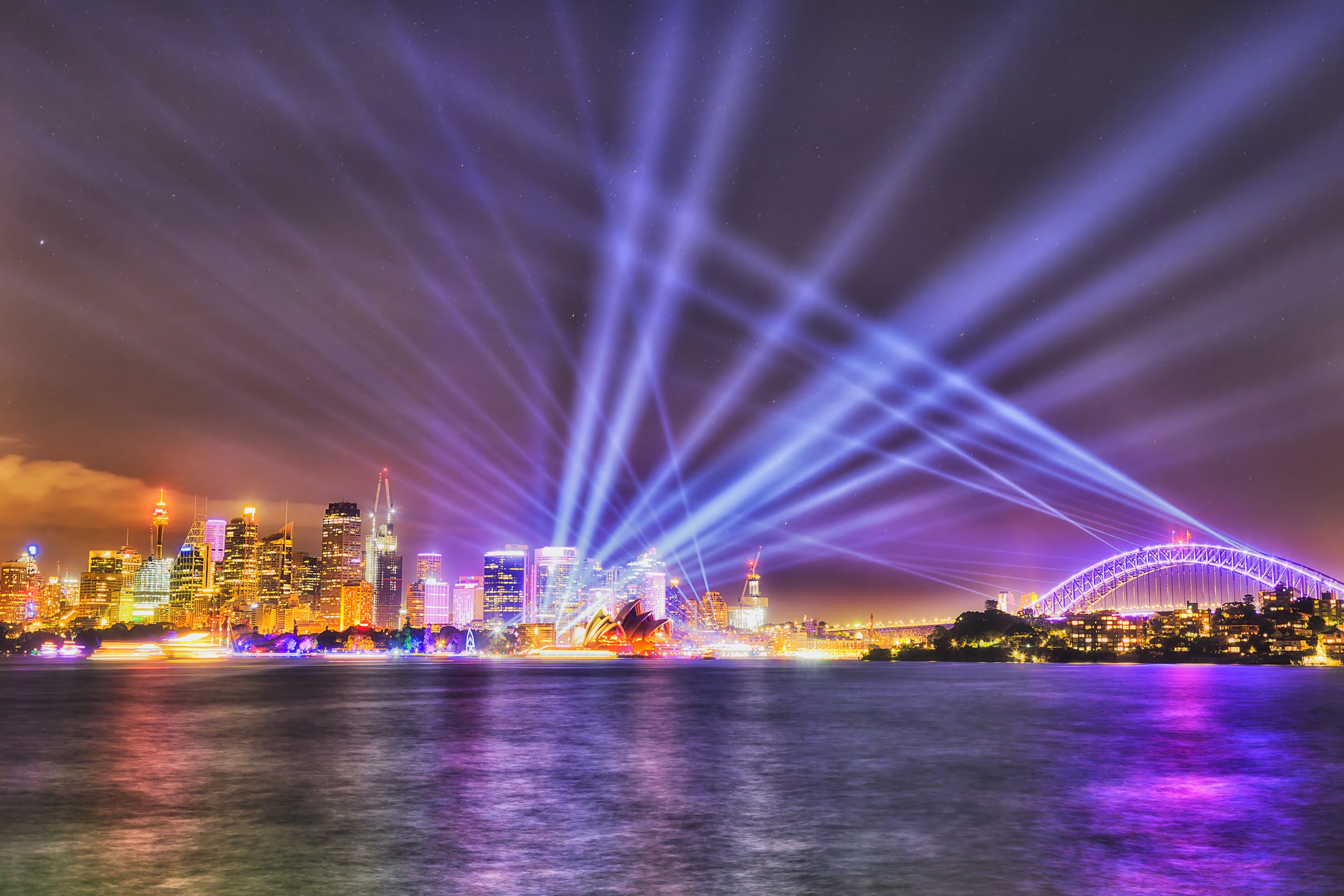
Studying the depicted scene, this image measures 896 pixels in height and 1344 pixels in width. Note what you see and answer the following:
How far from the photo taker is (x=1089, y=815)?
2797 cm

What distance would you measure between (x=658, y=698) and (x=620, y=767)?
171ft

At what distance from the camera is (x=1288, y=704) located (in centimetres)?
8462

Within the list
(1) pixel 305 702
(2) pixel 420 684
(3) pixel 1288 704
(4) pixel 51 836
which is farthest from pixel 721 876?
(2) pixel 420 684

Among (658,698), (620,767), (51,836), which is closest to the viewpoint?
(51,836)

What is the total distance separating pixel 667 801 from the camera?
1178 inches

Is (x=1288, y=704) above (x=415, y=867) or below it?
below

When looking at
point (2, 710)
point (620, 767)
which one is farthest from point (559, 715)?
point (2, 710)

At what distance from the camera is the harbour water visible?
19.9 metres

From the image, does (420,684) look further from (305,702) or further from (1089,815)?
(1089,815)

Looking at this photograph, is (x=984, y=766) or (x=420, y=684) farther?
(x=420, y=684)

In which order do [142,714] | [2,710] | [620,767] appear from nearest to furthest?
[620,767], [142,714], [2,710]

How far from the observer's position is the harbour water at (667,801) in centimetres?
1986

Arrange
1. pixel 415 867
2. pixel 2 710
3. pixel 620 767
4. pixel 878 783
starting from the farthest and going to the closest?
pixel 2 710 < pixel 620 767 < pixel 878 783 < pixel 415 867

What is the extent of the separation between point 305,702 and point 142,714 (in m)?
16.0
